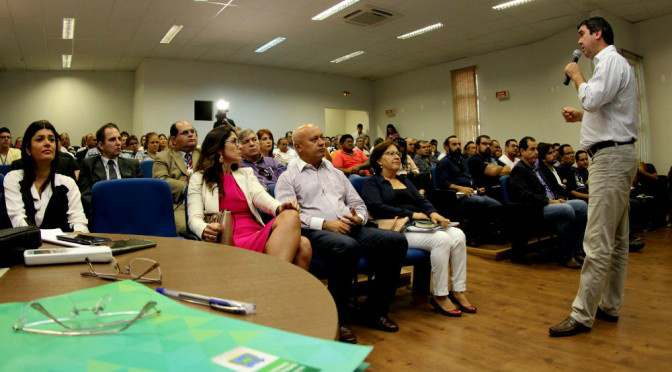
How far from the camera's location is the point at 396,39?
9.22 metres

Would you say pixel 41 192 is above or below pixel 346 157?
below

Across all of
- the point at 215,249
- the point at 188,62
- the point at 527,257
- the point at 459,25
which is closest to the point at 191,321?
the point at 215,249

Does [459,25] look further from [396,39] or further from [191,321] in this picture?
[191,321]

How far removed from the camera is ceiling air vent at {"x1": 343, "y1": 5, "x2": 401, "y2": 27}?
24.2 feet

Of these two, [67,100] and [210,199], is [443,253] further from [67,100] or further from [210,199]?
[67,100]

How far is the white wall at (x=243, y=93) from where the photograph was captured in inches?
392

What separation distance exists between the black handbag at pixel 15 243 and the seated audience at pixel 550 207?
13.1 ft

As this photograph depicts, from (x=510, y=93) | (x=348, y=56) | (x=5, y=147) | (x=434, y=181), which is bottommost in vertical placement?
(x=434, y=181)

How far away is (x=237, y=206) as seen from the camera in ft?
8.20

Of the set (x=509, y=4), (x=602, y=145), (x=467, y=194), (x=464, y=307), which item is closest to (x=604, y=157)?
(x=602, y=145)

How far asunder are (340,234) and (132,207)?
3.83ft

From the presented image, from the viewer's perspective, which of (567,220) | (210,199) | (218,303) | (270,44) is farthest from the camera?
(270,44)

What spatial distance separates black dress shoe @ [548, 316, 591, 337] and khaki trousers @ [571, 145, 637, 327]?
0.03 metres

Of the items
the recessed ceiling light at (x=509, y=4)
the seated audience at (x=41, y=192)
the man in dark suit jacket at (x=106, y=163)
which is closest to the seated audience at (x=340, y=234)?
the seated audience at (x=41, y=192)
